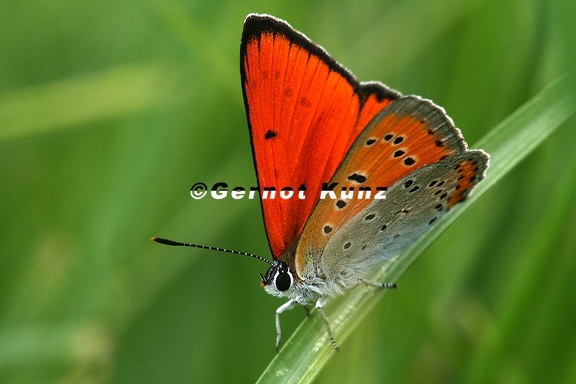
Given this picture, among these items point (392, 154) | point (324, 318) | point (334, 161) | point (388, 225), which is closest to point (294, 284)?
point (324, 318)

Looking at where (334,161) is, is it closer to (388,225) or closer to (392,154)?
(392,154)

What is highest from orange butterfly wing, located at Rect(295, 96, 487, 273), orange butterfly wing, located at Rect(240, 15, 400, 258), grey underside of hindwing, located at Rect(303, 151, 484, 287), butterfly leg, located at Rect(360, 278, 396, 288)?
orange butterfly wing, located at Rect(240, 15, 400, 258)

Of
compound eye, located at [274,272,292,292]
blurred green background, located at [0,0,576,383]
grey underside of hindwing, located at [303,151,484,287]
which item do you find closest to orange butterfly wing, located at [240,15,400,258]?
compound eye, located at [274,272,292,292]

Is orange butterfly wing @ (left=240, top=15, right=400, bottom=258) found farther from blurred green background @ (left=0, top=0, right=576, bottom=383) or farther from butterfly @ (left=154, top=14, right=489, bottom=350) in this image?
blurred green background @ (left=0, top=0, right=576, bottom=383)

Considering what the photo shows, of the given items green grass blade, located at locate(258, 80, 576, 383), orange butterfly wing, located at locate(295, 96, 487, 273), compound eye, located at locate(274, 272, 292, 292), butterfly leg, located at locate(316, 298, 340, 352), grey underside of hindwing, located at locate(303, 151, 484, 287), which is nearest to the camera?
green grass blade, located at locate(258, 80, 576, 383)

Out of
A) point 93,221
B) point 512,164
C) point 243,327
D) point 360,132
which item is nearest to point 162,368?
point 243,327

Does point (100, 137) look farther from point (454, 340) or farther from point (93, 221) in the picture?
point (454, 340)
